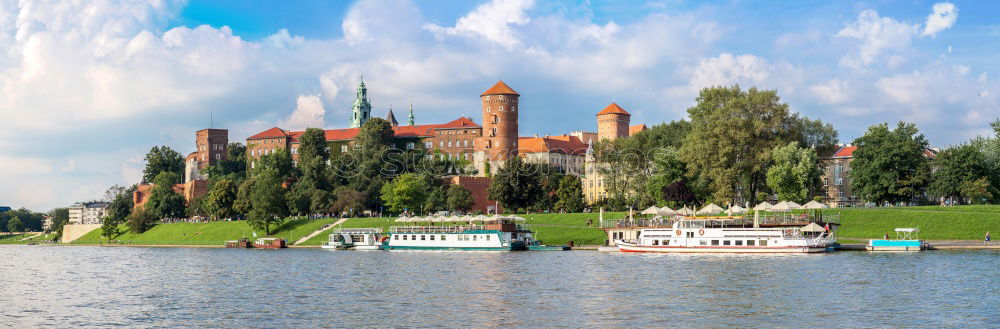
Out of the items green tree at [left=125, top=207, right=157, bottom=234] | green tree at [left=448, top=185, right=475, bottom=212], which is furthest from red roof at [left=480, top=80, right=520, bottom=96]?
green tree at [left=125, top=207, right=157, bottom=234]

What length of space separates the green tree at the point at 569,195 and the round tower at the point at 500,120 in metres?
34.1

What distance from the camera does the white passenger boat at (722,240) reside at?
67.0 meters

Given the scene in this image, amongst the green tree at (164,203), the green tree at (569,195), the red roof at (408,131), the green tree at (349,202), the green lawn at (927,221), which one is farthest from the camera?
the red roof at (408,131)

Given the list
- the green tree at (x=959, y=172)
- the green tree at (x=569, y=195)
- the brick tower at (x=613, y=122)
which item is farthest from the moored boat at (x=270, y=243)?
the brick tower at (x=613, y=122)

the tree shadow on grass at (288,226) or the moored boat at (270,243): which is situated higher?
the tree shadow on grass at (288,226)

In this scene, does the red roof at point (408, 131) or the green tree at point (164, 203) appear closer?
the green tree at point (164, 203)

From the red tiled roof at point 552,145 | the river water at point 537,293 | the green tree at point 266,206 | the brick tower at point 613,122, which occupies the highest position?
the brick tower at point 613,122

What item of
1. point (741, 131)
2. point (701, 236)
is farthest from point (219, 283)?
point (741, 131)

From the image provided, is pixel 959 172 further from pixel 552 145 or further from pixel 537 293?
pixel 552 145

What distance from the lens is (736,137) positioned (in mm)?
84688

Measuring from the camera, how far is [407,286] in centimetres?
4878

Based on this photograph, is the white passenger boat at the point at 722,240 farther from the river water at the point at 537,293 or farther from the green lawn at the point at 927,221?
the green lawn at the point at 927,221

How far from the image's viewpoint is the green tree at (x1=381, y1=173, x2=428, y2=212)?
114 m

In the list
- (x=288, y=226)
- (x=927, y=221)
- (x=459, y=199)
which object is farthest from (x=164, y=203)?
(x=927, y=221)
